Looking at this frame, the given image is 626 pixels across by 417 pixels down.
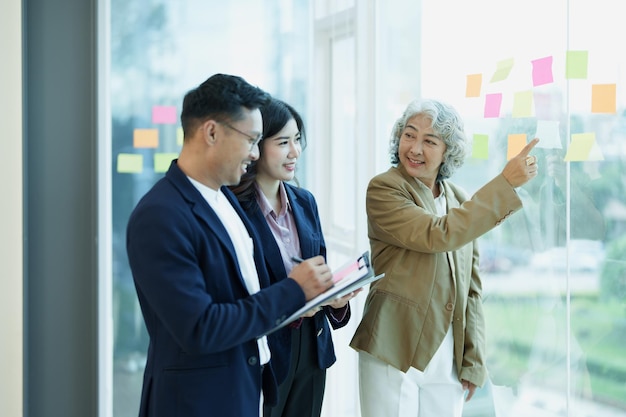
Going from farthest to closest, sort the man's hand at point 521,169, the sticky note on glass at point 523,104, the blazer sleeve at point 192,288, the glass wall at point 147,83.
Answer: the glass wall at point 147,83
the sticky note on glass at point 523,104
the man's hand at point 521,169
the blazer sleeve at point 192,288

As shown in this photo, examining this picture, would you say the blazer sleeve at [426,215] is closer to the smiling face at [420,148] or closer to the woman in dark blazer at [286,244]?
the smiling face at [420,148]

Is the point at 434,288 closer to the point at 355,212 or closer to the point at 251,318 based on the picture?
the point at 251,318

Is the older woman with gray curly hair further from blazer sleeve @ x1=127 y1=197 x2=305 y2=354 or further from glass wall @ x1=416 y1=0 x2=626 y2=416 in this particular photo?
blazer sleeve @ x1=127 y1=197 x2=305 y2=354

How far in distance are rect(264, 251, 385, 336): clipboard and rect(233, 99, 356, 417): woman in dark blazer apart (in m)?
0.21

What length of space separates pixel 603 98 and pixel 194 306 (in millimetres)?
1263

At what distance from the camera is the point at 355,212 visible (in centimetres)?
298

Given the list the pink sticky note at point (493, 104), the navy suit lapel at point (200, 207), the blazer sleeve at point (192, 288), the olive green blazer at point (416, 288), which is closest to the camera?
the blazer sleeve at point (192, 288)

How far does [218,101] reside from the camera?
154cm

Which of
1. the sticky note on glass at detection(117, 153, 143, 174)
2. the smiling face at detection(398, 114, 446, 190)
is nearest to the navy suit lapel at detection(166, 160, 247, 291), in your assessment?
the smiling face at detection(398, 114, 446, 190)

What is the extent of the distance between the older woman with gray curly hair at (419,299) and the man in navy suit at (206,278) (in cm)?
48

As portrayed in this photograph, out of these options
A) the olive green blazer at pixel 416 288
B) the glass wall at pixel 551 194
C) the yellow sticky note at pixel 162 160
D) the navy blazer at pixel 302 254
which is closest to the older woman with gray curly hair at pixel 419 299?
the olive green blazer at pixel 416 288

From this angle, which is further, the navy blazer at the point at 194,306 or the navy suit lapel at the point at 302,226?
the navy suit lapel at the point at 302,226

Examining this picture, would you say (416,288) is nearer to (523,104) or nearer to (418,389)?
(418,389)

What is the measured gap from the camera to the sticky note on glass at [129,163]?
2.99 m
